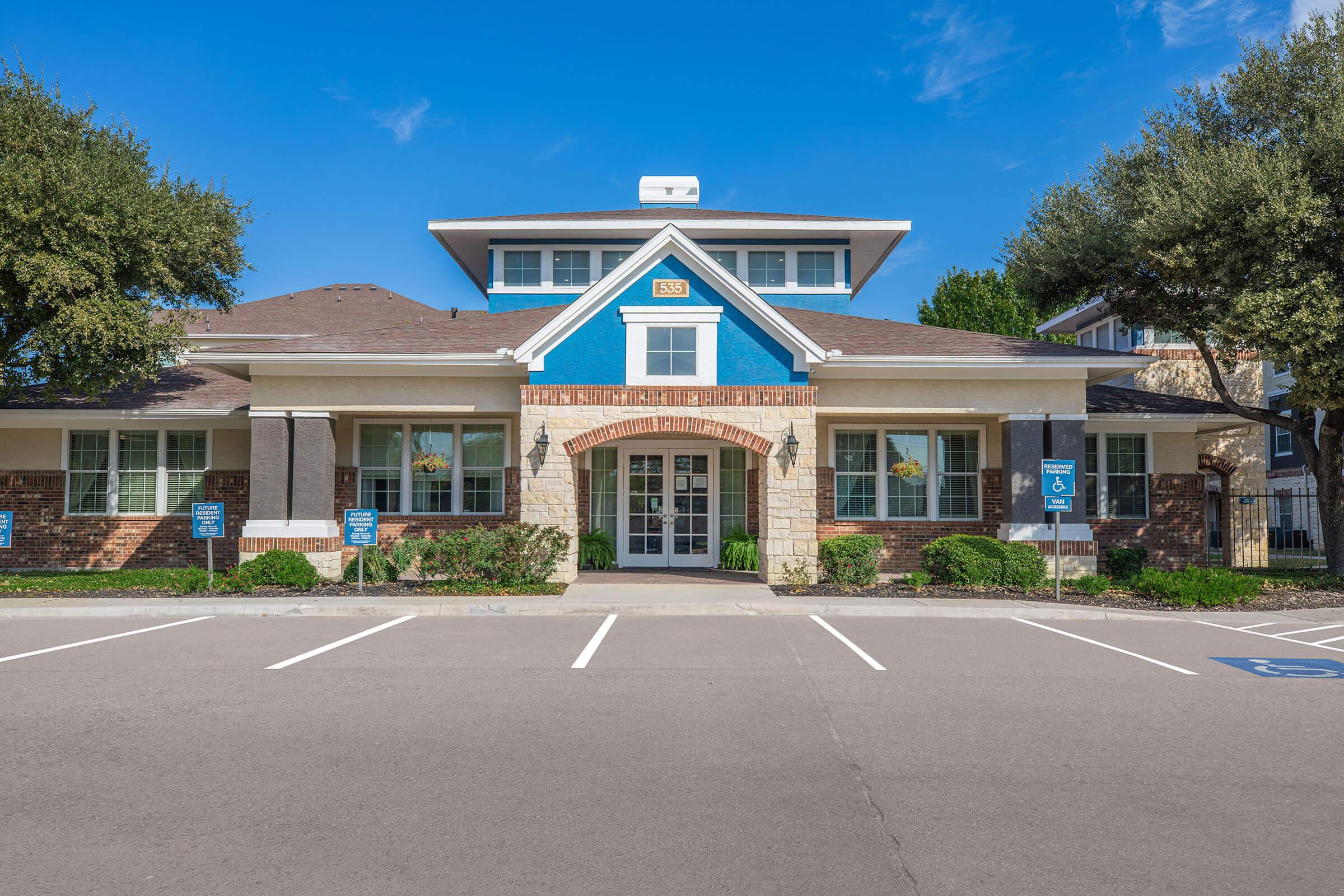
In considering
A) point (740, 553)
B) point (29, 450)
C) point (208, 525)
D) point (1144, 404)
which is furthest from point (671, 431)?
point (29, 450)

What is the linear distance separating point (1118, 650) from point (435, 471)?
13147 millimetres

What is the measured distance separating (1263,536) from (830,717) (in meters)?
19.4

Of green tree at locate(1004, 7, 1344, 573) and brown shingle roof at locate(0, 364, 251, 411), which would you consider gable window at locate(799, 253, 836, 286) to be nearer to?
green tree at locate(1004, 7, 1344, 573)

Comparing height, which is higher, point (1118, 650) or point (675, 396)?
point (675, 396)

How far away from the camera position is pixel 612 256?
21.7 metres

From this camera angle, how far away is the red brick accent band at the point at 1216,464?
20.9 meters

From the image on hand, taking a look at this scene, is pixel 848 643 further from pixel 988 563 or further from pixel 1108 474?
pixel 1108 474

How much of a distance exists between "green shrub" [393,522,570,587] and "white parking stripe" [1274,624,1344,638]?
34.9ft

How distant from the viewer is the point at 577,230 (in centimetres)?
2111

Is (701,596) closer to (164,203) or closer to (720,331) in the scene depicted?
(720,331)

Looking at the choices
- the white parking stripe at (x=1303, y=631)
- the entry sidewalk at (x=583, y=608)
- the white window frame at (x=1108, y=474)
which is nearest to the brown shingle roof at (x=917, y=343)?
the white window frame at (x=1108, y=474)

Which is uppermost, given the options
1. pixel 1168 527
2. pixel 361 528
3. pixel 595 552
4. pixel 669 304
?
pixel 669 304

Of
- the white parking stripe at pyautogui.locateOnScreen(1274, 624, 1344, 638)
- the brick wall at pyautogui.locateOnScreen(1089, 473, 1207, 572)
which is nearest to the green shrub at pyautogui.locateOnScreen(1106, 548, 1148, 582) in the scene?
the brick wall at pyautogui.locateOnScreen(1089, 473, 1207, 572)

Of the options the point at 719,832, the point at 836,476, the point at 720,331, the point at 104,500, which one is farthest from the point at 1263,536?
the point at 104,500
